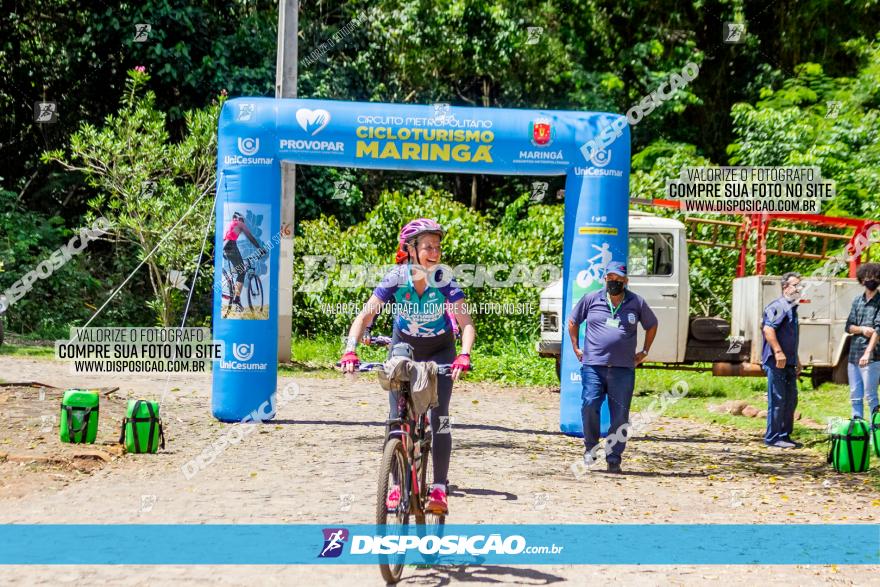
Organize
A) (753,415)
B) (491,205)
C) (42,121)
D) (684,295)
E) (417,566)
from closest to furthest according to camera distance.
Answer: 1. (417,566)
2. (753,415)
3. (684,295)
4. (42,121)
5. (491,205)

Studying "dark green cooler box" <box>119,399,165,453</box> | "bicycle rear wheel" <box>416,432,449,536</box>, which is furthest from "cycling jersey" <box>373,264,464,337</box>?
"dark green cooler box" <box>119,399,165,453</box>

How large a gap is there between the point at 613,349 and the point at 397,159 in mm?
3529

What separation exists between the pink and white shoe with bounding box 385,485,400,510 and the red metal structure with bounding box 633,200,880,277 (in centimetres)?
1230

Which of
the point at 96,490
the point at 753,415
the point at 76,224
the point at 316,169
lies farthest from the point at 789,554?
the point at 76,224

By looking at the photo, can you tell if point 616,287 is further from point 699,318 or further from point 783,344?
point 699,318

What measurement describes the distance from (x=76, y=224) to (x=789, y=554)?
23.3 metres

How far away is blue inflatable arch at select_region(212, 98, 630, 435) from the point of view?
40.5 ft

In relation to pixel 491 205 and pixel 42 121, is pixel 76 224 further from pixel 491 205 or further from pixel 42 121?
pixel 491 205

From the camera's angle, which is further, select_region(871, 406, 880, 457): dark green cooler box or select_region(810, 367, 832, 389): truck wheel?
select_region(810, 367, 832, 389): truck wheel

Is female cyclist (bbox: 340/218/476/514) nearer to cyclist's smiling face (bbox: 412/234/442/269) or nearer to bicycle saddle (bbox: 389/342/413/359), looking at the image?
cyclist's smiling face (bbox: 412/234/442/269)

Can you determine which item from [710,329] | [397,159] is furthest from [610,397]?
[710,329]

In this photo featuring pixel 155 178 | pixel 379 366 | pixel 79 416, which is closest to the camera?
pixel 379 366

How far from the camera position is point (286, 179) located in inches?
773

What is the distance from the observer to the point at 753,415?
49.7 ft
